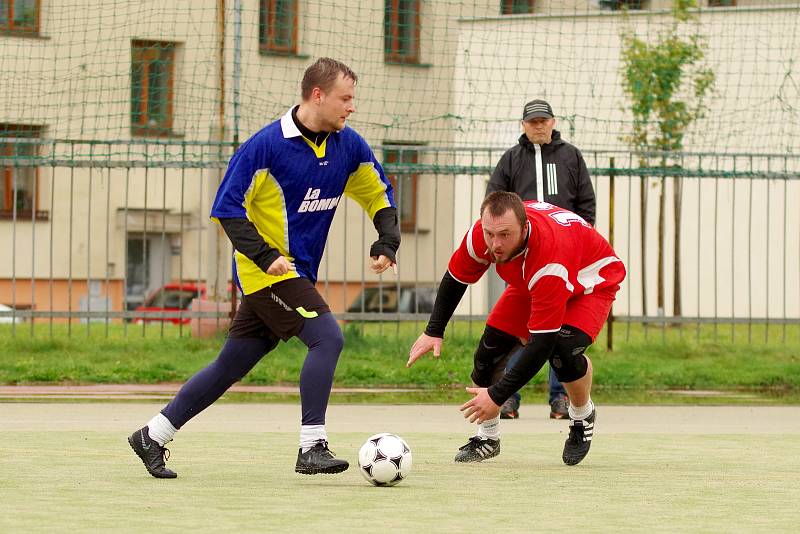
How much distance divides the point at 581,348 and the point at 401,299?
8169 millimetres

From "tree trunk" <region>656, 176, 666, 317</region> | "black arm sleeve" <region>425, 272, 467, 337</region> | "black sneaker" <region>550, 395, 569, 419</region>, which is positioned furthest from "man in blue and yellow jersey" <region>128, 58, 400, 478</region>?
"tree trunk" <region>656, 176, 666, 317</region>

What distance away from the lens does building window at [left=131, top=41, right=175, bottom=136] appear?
16.2 meters

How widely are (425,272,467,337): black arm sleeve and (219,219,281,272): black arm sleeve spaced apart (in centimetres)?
106

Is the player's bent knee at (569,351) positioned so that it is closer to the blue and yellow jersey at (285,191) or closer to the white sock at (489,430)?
the white sock at (489,430)

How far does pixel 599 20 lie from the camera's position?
18.9 meters

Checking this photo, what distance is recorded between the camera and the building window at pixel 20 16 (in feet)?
50.2

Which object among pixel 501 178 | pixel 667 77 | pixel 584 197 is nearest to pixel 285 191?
pixel 501 178

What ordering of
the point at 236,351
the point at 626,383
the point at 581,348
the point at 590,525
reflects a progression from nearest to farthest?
1. the point at 590,525
2. the point at 236,351
3. the point at 581,348
4. the point at 626,383

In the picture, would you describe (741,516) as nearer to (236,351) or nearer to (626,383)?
(236,351)

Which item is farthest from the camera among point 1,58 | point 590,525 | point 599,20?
point 599,20

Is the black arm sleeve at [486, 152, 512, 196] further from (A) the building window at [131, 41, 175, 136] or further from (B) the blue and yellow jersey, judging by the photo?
(A) the building window at [131, 41, 175, 136]

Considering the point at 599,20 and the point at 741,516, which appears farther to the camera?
the point at 599,20

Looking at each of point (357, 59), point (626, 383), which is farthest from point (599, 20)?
point (626, 383)

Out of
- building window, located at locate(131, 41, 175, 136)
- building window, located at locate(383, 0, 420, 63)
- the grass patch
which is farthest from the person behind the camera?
building window, located at locate(131, 41, 175, 136)
